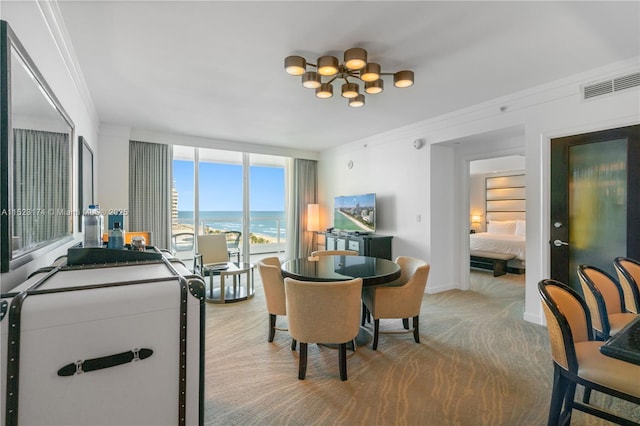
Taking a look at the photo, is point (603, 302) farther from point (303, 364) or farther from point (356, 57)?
point (356, 57)

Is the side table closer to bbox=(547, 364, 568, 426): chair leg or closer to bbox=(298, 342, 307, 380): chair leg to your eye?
bbox=(298, 342, 307, 380): chair leg

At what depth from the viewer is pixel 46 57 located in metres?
1.92

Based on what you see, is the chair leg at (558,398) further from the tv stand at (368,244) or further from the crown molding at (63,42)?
the crown molding at (63,42)

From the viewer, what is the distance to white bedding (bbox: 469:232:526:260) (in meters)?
5.95

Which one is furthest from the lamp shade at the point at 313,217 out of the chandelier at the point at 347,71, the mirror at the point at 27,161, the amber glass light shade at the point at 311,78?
the mirror at the point at 27,161

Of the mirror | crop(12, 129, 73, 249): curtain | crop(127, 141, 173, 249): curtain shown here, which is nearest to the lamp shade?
crop(127, 141, 173, 249): curtain

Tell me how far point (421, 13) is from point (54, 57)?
8.25 feet

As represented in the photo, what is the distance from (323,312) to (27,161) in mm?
1848

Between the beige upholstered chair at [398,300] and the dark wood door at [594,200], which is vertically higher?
the dark wood door at [594,200]

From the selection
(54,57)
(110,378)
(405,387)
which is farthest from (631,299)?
(54,57)

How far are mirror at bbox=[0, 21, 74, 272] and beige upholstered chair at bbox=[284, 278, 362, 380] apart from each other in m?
1.44

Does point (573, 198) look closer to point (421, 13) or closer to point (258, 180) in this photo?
point (421, 13)

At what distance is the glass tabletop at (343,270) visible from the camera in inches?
101

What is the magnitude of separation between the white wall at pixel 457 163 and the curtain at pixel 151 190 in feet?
10.4
